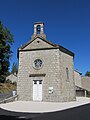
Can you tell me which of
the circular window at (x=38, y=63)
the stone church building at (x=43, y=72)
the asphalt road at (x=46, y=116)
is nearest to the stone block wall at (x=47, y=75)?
the stone church building at (x=43, y=72)

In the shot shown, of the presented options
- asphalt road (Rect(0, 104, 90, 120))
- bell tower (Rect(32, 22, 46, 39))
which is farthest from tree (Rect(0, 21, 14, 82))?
asphalt road (Rect(0, 104, 90, 120))

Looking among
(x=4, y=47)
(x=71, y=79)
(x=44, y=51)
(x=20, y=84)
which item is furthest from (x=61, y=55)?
(x=4, y=47)

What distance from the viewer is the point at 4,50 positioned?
41.1m

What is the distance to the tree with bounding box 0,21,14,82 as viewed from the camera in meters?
40.3

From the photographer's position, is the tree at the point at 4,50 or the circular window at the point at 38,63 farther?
the tree at the point at 4,50

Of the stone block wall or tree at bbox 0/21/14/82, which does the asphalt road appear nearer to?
the stone block wall

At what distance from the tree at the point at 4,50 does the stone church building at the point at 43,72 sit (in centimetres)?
1678

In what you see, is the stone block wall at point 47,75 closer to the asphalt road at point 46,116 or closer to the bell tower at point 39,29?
the bell tower at point 39,29

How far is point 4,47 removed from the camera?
131 feet

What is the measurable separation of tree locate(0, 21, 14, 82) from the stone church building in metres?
16.8

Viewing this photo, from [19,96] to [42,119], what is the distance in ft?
47.0

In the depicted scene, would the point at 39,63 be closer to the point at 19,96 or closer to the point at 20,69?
the point at 20,69

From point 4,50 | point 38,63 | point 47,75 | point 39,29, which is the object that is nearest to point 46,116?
point 47,75

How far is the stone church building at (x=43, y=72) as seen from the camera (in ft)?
73.9
